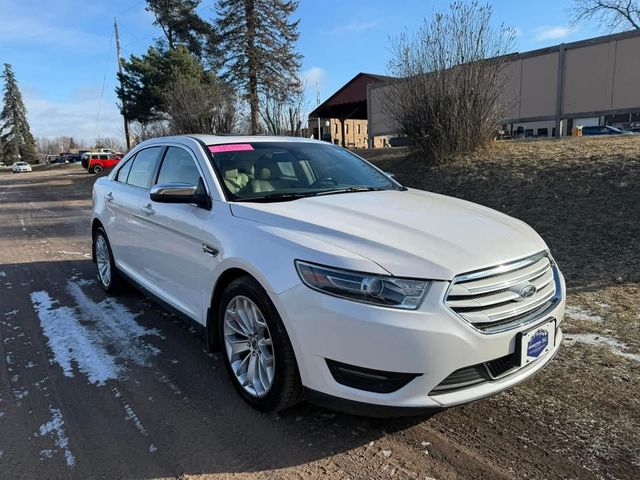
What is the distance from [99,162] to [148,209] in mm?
41465

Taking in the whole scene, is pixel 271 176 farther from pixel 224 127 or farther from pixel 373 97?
pixel 224 127

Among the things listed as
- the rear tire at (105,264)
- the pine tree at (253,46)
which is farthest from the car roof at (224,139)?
the pine tree at (253,46)

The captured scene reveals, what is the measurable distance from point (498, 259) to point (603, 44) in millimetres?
16001

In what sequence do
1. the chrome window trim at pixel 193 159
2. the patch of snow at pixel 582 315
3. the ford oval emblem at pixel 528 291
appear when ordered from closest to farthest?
the ford oval emblem at pixel 528 291
the chrome window trim at pixel 193 159
the patch of snow at pixel 582 315

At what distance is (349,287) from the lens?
8.11 feet

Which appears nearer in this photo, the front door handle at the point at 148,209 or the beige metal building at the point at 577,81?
the front door handle at the point at 148,209

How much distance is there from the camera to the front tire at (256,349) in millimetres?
2723

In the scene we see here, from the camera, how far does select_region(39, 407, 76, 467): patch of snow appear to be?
2688mm

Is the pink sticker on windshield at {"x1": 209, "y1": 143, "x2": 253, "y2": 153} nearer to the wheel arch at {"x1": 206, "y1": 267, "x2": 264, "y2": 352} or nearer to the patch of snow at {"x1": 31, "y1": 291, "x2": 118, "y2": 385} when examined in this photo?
the wheel arch at {"x1": 206, "y1": 267, "x2": 264, "y2": 352}

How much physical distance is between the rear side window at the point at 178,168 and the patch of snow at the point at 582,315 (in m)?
3.47

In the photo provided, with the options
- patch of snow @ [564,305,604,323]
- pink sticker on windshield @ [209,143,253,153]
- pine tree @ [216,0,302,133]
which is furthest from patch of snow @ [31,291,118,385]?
pine tree @ [216,0,302,133]

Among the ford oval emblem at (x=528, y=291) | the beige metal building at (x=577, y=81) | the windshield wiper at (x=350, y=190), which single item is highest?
the beige metal building at (x=577, y=81)

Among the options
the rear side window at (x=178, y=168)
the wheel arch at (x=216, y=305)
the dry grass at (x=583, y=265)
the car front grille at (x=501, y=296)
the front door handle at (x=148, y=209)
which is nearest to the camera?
the car front grille at (x=501, y=296)

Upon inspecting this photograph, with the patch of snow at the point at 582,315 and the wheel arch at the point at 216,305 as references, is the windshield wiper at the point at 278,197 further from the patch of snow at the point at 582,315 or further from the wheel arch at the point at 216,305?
the patch of snow at the point at 582,315
